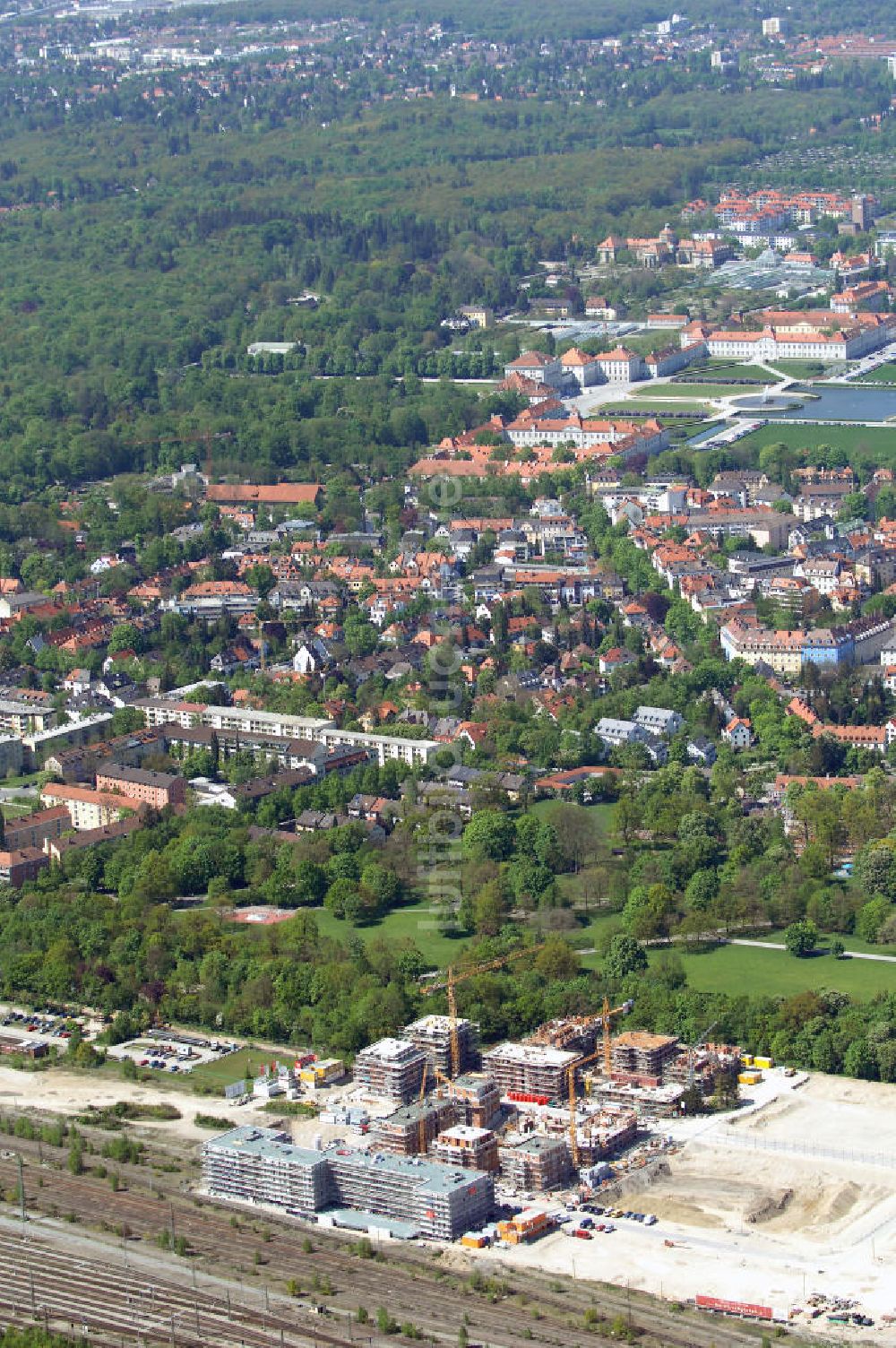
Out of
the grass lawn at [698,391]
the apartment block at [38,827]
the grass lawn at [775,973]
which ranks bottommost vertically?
the grass lawn at [698,391]

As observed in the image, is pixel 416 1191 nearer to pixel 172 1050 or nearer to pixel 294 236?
pixel 172 1050

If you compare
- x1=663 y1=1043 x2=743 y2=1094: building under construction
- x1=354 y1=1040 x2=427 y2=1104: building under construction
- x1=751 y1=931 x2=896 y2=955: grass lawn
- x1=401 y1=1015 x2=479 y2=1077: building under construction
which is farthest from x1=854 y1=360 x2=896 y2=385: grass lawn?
x1=354 y1=1040 x2=427 y2=1104: building under construction

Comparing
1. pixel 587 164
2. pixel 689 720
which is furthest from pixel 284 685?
pixel 587 164

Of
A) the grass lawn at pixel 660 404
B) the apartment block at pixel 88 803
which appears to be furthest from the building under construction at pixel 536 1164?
the grass lawn at pixel 660 404

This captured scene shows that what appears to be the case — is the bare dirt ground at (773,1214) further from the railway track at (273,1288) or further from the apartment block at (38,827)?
the apartment block at (38,827)

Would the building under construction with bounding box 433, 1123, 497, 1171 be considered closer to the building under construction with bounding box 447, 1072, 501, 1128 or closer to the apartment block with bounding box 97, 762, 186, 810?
the building under construction with bounding box 447, 1072, 501, 1128

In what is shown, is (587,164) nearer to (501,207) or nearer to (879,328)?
(501,207)
